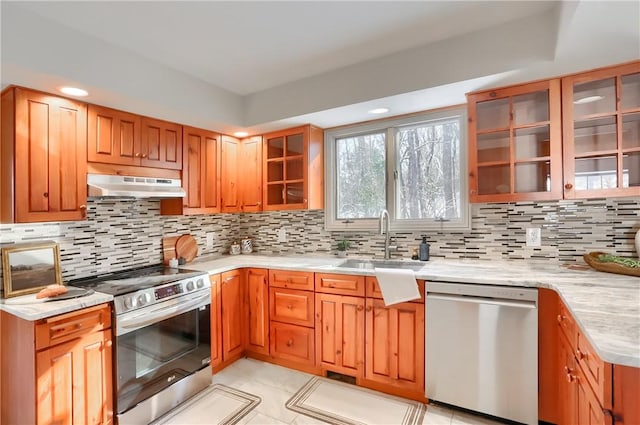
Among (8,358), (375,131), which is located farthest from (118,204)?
(375,131)

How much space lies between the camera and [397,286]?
2.20 metres

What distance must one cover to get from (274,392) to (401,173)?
83.1 inches

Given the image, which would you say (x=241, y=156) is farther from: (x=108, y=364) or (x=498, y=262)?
(x=498, y=262)

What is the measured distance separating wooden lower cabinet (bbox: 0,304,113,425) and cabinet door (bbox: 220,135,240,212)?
5.00 feet

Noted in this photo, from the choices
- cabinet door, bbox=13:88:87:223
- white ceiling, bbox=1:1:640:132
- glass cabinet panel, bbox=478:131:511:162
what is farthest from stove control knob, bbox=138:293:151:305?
glass cabinet panel, bbox=478:131:511:162

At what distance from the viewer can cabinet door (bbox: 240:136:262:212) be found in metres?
3.26

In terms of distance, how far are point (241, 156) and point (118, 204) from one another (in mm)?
1246

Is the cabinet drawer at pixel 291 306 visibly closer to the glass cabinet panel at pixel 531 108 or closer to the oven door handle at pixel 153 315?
the oven door handle at pixel 153 315

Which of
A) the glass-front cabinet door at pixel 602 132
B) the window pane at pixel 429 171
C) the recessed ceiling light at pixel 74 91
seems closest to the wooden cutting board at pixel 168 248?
the recessed ceiling light at pixel 74 91

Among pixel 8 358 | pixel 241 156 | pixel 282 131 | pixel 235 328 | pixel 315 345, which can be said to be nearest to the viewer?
pixel 8 358

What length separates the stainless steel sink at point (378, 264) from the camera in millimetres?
2607

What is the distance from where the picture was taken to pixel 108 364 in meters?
1.89

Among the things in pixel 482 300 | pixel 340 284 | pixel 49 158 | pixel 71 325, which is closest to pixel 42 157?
pixel 49 158

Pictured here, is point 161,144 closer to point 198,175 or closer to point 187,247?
point 198,175
